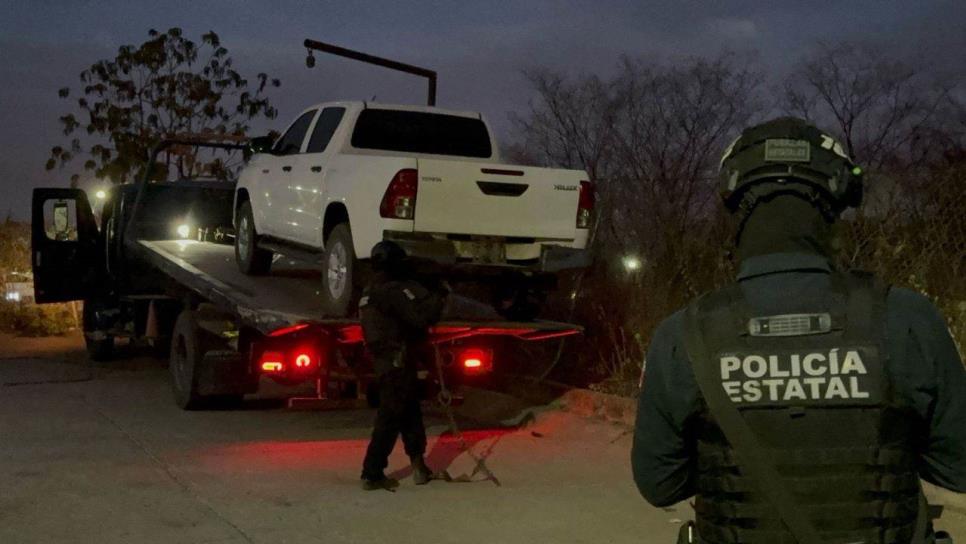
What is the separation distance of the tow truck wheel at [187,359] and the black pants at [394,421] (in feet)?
11.8

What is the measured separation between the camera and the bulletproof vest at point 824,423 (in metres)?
2.36

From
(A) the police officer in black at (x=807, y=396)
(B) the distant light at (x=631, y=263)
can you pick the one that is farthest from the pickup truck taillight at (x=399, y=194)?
(A) the police officer in black at (x=807, y=396)

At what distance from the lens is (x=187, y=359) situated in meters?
11.4

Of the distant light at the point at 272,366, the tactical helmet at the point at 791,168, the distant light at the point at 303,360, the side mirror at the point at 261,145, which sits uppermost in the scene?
the side mirror at the point at 261,145

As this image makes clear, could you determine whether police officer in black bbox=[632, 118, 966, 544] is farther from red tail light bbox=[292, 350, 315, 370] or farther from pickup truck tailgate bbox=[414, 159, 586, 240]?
red tail light bbox=[292, 350, 315, 370]

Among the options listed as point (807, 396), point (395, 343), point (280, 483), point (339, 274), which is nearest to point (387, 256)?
point (395, 343)

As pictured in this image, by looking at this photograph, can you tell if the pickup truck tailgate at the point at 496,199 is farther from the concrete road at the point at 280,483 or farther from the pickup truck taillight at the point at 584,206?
the concrete road at the point at 280,483

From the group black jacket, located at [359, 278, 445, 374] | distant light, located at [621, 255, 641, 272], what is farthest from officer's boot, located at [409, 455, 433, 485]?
distant light, located at [621, 255, 641, 272]

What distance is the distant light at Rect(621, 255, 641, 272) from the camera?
12.6 meters

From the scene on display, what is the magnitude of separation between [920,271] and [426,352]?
4.02m

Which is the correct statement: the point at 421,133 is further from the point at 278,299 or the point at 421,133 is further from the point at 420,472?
the point at 420,472

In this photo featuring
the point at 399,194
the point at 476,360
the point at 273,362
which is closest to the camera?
the point at 399,194

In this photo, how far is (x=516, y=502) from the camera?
303 inches

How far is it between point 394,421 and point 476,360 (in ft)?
8.26
